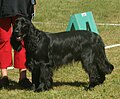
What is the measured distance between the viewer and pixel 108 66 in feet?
20.7

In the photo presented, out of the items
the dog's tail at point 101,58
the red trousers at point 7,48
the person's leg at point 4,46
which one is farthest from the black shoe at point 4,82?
the dog's tail at point 101,58

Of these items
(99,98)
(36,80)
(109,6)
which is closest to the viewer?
(99,98)

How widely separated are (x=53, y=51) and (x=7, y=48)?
85cm

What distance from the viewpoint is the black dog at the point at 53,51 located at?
5.70m

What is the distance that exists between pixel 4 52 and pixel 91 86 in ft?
5.09

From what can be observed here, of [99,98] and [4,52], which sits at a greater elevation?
[4,52]

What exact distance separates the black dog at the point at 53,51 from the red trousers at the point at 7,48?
30 cm

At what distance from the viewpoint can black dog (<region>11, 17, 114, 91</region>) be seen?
18.7 ft

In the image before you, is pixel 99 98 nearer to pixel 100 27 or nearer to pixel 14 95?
pixel 14 95

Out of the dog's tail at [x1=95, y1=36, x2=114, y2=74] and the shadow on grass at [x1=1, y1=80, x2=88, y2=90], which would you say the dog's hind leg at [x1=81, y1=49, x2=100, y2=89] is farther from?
the shadow on grass at [x1=1, y1=80, x2=88, y2=90]

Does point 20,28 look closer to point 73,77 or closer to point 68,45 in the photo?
point 68,45

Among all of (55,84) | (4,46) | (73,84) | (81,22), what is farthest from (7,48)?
(81,22)

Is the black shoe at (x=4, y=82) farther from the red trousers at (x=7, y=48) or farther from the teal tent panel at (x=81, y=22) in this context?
Result: the teal tent panel at (x=81, y=22)

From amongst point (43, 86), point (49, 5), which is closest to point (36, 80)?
point (43, 86)
